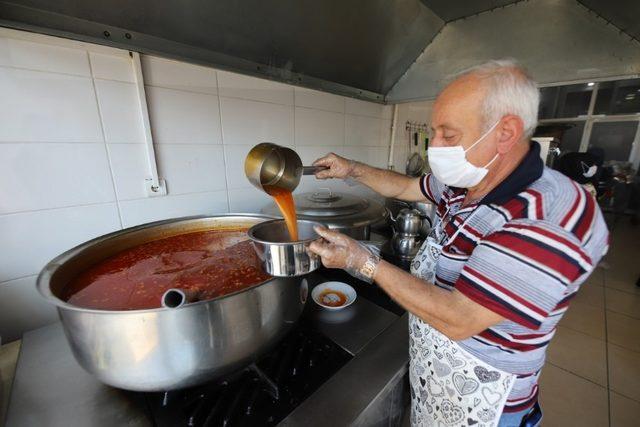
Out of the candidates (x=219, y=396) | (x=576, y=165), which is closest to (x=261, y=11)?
(x=219, y=396)

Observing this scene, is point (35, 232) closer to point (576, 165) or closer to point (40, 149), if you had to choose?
point (40, 149)

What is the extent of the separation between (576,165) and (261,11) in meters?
3.47

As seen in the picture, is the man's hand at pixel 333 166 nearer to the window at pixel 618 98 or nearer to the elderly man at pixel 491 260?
the elderly man at pixel 491 260

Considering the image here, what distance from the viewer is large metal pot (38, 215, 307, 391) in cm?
46

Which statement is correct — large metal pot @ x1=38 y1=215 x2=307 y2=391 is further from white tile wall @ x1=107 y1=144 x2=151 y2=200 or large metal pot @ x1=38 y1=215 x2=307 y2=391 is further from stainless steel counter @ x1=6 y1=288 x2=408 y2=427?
white tile wall @ x1=107 y1=144 x2=151 y2=200

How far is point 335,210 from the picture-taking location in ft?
3.76

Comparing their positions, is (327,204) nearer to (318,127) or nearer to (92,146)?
(318,127)

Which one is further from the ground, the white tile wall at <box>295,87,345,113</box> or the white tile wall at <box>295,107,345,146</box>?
the white tile wall at <box>295,87,345,113</box>

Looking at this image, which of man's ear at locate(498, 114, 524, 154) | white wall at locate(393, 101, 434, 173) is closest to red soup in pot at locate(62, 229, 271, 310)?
man's ear at locate(498, 114, 524, 154)

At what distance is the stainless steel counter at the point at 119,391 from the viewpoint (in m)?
0.58

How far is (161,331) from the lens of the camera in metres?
0.47

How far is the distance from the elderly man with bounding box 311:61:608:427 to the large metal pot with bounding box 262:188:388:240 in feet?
1.23

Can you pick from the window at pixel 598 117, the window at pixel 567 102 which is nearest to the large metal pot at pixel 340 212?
the window at pixel 598 117

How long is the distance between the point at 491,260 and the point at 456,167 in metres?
0.25
